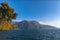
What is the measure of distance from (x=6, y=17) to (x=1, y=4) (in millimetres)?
9237

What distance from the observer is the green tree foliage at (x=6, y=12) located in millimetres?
105062

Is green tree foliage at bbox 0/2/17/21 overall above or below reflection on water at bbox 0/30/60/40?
above

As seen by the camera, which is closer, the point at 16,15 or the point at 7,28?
the point at 16,15

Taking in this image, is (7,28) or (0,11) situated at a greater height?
(0,11)

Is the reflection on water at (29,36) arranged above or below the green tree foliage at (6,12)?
below

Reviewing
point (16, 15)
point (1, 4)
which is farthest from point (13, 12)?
point (1, 4)

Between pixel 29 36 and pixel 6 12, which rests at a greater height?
pixel 6 12

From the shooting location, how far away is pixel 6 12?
10562 centimetres

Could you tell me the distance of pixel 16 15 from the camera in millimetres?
109062

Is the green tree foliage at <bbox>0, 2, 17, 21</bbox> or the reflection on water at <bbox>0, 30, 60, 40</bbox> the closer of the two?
the reflection on water at <bbox>0, 30, 60, 40</bbox>

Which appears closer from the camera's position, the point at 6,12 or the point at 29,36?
the point at 29,36

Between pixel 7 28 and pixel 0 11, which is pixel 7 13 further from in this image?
pixel 7 28

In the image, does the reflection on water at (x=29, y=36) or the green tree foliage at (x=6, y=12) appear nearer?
the reflection on water at (x=29, y=36)

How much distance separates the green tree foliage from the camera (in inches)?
4136
